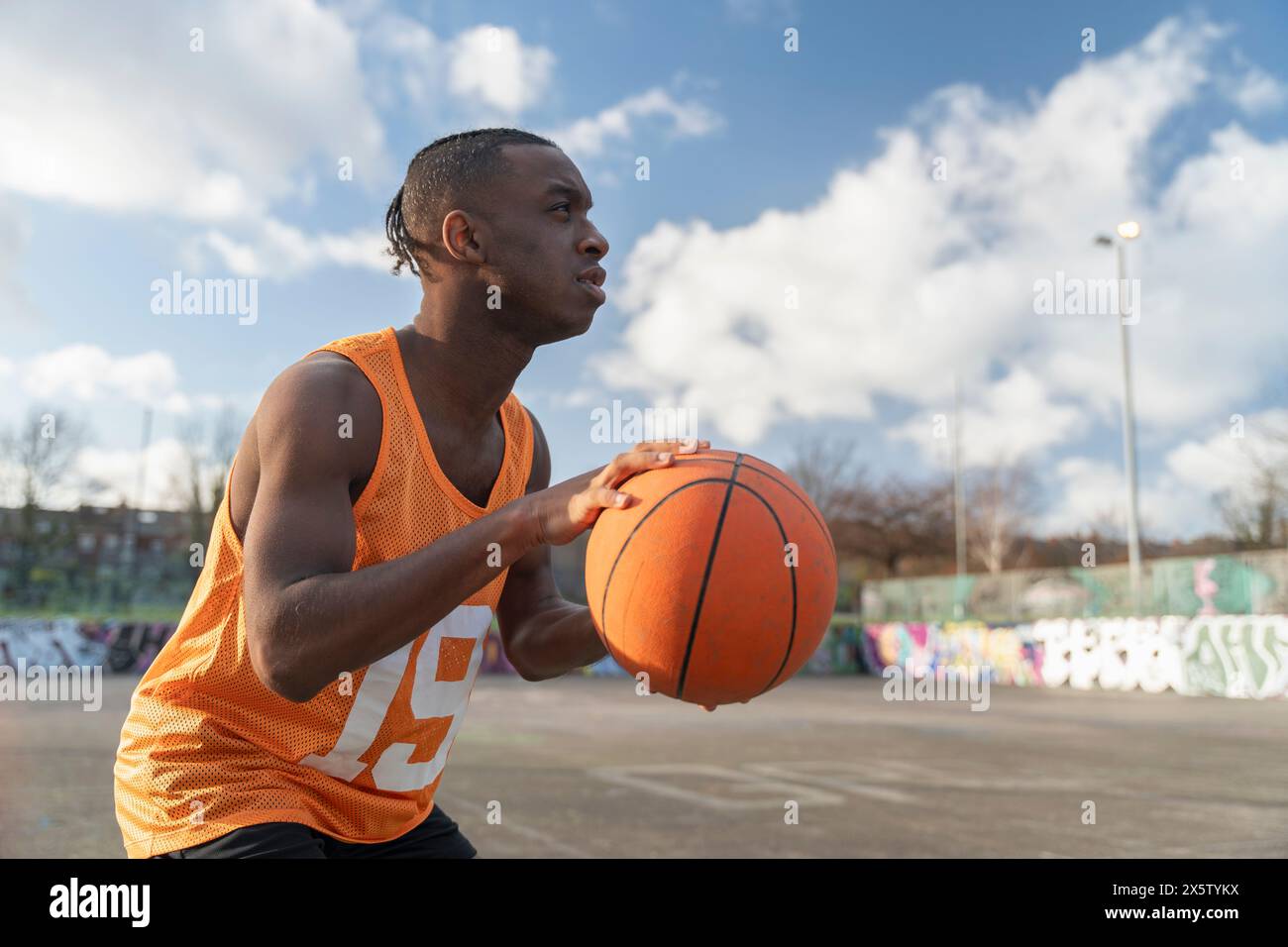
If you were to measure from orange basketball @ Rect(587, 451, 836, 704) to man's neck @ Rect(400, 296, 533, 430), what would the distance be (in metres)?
0.52

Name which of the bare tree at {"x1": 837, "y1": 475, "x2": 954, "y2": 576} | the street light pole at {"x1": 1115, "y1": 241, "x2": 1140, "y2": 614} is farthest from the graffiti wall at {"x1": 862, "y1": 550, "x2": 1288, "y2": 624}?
the bare tree at {"x1": 837, "y1": 475, "x2": 954, "y2": 576}

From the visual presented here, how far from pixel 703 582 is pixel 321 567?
82cm

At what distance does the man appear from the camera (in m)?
2.22

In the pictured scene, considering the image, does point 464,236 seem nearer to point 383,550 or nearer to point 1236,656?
point 383,550

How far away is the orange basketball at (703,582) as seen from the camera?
239 centimetres

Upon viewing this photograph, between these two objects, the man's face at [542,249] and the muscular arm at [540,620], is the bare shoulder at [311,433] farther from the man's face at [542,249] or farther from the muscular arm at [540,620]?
the muscular arm at [540,620]

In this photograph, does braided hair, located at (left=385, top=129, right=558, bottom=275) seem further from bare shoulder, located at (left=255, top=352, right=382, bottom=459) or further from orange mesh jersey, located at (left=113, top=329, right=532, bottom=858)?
bare shoulder, located at (left=255, top=352, right=382, bottom=459)

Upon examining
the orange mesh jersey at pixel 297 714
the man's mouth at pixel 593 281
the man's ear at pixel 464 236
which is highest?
the man's ear at pixel 464 236

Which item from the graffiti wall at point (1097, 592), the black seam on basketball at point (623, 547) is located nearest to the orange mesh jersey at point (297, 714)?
the black seam on basketball at point (623, 547)

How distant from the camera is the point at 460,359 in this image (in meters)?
2.73

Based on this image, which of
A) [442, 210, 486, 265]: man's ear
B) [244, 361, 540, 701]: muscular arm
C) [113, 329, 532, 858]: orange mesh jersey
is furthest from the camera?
[442, 210, 486, 265]: man's ear

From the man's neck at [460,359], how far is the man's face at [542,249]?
8 cm

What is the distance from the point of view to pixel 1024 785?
10281 millimetres
